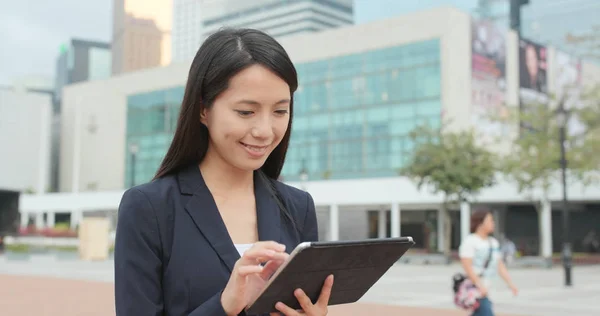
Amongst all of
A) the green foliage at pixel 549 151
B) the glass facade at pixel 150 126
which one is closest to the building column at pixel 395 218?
the green foliage at pixel 549 151

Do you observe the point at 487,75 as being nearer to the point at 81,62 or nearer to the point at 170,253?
the point at 170,253

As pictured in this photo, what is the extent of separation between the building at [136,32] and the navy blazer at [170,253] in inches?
6682

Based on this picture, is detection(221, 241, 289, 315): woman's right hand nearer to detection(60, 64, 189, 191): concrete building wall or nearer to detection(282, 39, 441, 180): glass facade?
detection(282, 39, 441, 180): glass facade

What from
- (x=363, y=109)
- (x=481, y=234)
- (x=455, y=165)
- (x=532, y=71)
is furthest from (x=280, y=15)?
(x=481, y=234)

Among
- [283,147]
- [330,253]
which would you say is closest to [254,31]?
[283,147]

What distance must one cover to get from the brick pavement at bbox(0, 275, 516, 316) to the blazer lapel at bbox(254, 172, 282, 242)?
955cm

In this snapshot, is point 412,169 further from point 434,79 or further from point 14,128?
point 14,128

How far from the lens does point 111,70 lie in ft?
573

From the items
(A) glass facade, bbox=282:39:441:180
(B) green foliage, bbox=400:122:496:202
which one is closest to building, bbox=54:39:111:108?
(A) glass facade, bbox=282:39:441:180

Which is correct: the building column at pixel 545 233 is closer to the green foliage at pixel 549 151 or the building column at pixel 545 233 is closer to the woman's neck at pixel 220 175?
the green foliage at pixel 549 151

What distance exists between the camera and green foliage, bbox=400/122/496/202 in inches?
1304

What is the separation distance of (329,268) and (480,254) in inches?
271

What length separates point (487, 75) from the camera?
49656mm

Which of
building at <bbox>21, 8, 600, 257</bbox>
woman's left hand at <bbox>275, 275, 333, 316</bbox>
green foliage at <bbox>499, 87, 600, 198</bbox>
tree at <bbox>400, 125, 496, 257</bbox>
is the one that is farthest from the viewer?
building at <bbox>21, 8, 600, 257</bbox>
